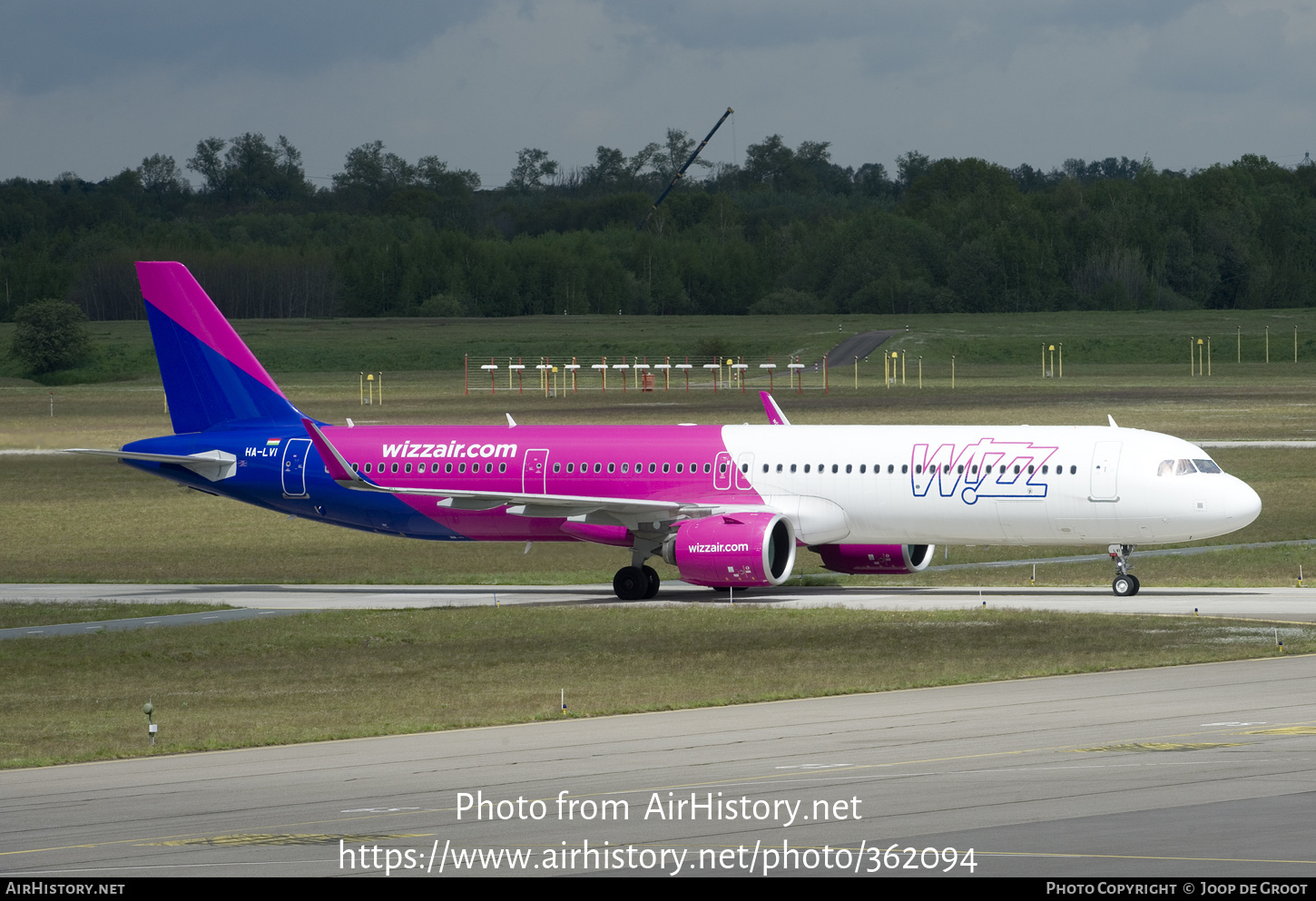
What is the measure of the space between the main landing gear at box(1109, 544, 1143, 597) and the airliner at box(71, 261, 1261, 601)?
0.04 meters

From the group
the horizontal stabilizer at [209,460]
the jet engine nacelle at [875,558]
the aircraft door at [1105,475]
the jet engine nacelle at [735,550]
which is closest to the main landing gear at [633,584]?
the jet engine nacelle at [735,550]

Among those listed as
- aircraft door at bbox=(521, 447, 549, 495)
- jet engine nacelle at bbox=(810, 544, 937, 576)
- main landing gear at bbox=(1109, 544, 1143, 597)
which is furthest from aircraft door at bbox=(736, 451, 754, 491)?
main landing gear at bbox=(1109, 544, 1143, 597)

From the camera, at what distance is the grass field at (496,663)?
87.0 ft

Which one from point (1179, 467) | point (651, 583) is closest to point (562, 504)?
point (651, 583)

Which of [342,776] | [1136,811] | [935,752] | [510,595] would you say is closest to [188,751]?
[342,776]

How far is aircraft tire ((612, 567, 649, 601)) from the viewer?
43438mm

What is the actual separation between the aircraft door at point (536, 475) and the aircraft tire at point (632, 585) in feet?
10.6

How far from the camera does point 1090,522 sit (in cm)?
4125

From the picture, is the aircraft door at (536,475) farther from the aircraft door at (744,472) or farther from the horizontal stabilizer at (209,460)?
the horizontal stabilizer at (209,460)

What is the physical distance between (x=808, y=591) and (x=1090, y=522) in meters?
6.99

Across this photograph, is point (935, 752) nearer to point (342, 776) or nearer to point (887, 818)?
point (887, 818)

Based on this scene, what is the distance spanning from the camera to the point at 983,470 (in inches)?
1644

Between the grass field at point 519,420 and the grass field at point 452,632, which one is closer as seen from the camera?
the grass field at point 452,632

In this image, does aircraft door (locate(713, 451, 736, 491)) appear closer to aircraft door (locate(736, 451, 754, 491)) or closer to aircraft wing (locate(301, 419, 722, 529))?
aircraft door (locate(736, 451, 754, 491))
